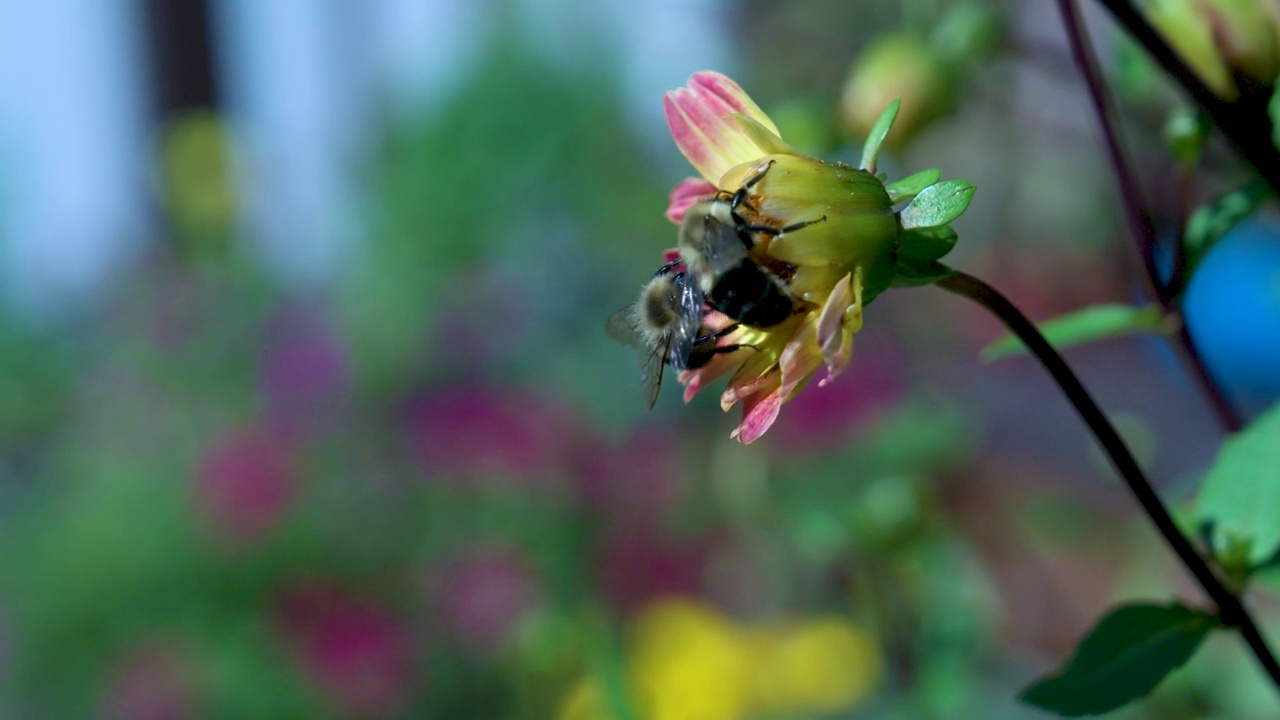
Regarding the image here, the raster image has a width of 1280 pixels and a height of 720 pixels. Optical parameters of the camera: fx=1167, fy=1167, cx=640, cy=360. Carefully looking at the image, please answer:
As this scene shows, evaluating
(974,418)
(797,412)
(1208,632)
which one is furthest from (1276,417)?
(974,418)

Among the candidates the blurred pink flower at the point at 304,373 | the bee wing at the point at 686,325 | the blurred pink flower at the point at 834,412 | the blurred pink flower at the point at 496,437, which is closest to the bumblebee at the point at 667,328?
the bee wing at the point at 686,325

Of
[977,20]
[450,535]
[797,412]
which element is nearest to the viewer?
[977,20]

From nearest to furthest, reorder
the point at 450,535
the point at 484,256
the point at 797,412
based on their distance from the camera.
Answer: the point at 797,412 < the point at 450,535 < the point at 484,256

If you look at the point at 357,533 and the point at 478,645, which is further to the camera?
the point at 357,533

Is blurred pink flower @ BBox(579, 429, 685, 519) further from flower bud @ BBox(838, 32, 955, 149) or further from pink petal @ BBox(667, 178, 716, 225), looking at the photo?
pink petal @ BBox(667, 178, 716, 225)

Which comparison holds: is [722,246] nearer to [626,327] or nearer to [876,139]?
[876,139]

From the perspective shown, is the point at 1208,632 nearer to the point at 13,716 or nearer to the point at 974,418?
the point at 974,418
